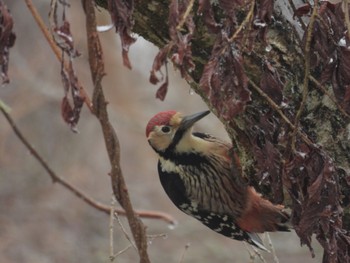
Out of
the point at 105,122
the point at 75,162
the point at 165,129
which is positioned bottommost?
the point at 75,162

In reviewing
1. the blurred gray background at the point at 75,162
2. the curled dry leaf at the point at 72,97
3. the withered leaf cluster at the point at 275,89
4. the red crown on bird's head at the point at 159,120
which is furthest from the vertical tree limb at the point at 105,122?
the blurred gray background at the point at 75,162

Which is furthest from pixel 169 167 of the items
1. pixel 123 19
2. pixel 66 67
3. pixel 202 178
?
pixel 123 19

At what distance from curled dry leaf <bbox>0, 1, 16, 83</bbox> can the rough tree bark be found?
21 cm

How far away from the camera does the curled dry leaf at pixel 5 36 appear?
60.8 inches

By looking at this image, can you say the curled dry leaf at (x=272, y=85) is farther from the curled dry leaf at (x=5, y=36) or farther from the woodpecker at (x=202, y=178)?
the woodpecker at (x=202, y=178)

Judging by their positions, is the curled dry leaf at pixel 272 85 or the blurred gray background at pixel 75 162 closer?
the curled dry leaf at pixel 272 85

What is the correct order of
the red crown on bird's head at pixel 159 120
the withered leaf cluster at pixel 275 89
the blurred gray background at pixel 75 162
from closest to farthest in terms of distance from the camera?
the withered leaf cluster at pixel 275 89
the red crown on bird's head at pixel 159 120
the blurred gray background at pixel 75 162

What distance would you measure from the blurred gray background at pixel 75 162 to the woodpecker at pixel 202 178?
3.78 meters

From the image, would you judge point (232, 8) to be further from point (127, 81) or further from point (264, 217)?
point (127, 81)

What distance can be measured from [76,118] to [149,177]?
600 cm

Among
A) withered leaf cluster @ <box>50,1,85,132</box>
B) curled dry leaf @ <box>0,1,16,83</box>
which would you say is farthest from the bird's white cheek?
curled dry leaf @ <box>0,1,16,83</box>

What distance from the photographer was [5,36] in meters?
1.59

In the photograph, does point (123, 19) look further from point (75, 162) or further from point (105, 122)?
point (75, 162)

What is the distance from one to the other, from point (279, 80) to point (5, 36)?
64cm
